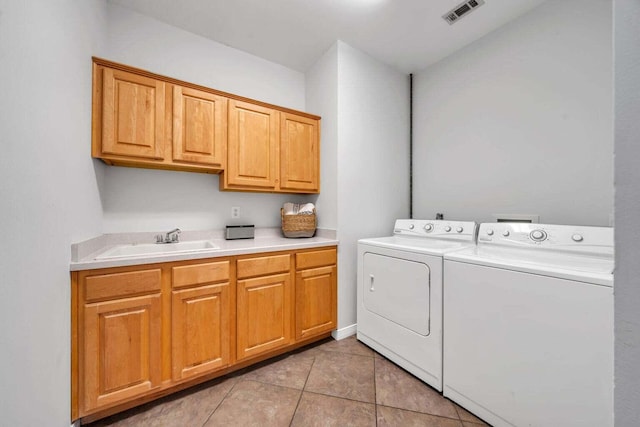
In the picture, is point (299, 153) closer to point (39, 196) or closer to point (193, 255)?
point (193, 255)

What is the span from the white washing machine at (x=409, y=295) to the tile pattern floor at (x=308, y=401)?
16cm

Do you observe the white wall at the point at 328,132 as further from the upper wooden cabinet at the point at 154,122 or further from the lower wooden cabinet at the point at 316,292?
the upper wooden cabinet at the point at 154,122

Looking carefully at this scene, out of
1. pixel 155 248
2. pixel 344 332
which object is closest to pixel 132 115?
pixel 155 248

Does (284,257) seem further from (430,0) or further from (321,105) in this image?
(430,0)

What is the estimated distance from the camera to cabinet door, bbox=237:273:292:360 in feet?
5.45

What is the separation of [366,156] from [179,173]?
169cm

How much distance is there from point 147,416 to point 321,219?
5.82ft

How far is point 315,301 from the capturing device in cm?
201

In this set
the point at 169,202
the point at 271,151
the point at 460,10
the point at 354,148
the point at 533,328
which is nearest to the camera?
the point at 533,328

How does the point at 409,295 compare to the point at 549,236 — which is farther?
the point at 409,295

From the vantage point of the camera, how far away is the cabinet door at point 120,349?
1.22 m

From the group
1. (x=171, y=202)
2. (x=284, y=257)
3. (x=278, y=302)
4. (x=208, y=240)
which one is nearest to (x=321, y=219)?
(x=284, y=257)

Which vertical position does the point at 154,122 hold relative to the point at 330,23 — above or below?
below

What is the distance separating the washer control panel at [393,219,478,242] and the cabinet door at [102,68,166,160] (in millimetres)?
2076
